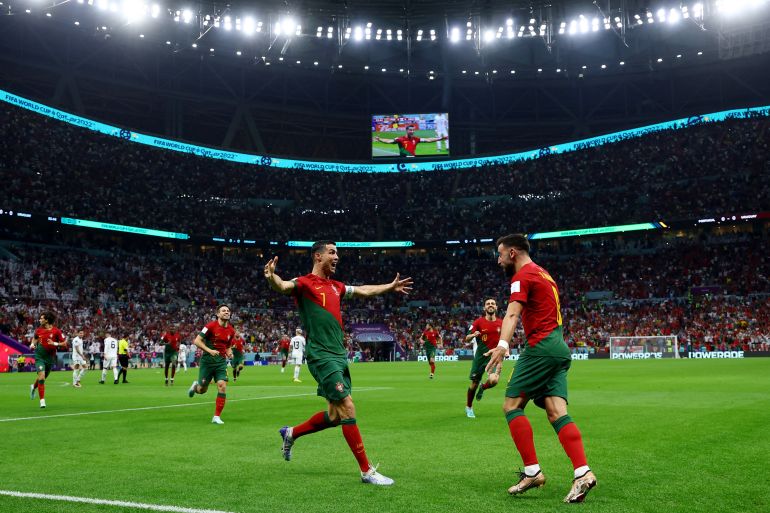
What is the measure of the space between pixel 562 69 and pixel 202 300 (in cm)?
4233

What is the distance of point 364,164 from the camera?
263 feet

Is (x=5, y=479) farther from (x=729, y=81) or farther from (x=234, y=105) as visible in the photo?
(x=729, y=81)

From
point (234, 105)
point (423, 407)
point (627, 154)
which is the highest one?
point (234, 105)

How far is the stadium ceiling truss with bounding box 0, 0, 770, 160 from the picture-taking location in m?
63.4

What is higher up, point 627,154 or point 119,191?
point 627,154

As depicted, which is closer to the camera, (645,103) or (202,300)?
(202,300)

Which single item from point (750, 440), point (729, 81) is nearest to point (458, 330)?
point (729, 81)

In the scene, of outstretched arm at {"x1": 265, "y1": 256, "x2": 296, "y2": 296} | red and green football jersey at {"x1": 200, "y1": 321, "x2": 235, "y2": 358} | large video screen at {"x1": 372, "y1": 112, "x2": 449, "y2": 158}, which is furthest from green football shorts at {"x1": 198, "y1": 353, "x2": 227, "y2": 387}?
large video screen at {"x1": 372, "y1": 112, "x2": 449, "y2": 158}

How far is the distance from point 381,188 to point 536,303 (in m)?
74.0

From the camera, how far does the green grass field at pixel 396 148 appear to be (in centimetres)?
7656

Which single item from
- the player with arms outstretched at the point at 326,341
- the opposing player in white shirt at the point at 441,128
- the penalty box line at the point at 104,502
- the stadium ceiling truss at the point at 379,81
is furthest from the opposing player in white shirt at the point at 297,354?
the opposing player in white shirt at the point at 441,128

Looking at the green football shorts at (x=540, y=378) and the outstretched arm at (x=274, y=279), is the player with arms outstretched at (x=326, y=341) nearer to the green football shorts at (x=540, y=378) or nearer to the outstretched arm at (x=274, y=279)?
the outstretched arm at (x=274, y=279)

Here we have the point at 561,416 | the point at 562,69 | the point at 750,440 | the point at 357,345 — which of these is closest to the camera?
the point at 561,416

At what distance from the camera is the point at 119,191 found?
65562mm
